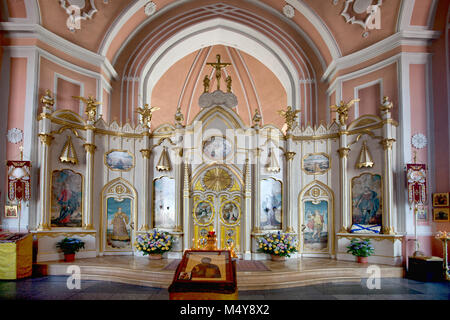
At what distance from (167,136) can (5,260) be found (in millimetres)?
6161

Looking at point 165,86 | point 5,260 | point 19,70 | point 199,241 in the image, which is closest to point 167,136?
point 199,241

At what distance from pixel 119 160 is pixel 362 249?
8.61 metres

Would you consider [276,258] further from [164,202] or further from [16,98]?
[16,98]

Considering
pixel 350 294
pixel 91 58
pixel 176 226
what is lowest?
pixel 350 294

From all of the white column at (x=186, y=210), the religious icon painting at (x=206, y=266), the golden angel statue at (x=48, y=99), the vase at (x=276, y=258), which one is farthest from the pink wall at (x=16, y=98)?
the vase at (x=276, y=258)

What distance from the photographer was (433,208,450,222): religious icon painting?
35.7 ft

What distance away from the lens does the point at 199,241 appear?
1244 cm

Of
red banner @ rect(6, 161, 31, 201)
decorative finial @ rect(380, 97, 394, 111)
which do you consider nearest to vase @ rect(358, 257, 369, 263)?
decorative finial @ rect(380, 97, 394, 111)

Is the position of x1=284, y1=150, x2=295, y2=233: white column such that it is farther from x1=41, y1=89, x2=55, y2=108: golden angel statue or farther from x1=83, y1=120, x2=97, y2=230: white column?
x1=41, y1=89, x2=55, y2=108: golden angel statue

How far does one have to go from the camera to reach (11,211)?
1090cm

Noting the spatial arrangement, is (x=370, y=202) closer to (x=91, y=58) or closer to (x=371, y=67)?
(x=371, y=67)

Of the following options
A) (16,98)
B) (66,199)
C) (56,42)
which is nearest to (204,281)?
(66,199)

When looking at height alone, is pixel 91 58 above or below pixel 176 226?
above

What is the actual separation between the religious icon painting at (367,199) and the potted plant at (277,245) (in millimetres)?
2301
